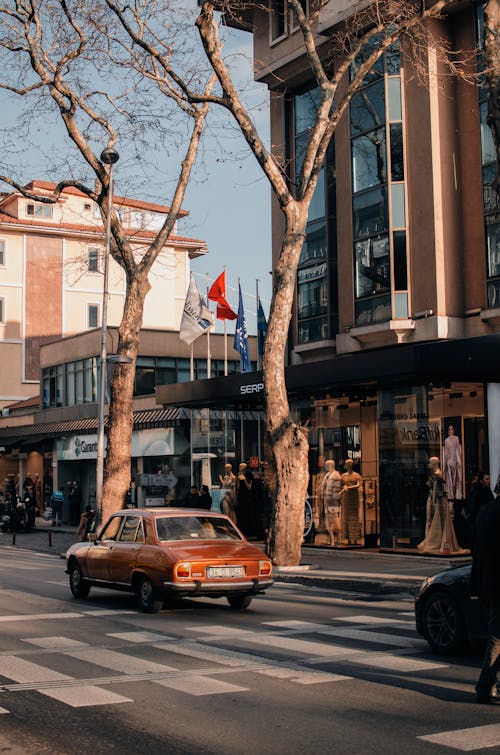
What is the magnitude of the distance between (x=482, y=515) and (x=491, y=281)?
1789cm

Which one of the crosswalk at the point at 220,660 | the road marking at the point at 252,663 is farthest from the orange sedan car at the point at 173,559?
the road marking at the point at 252,663

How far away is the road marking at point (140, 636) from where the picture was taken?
37.1 feet

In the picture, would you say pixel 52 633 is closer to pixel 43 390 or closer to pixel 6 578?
pixel 6 578

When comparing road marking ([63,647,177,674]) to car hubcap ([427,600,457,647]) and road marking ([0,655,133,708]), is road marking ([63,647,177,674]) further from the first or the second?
car hubcap ([427,600,457,647])

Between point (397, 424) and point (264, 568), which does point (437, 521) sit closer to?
point (397, 424)

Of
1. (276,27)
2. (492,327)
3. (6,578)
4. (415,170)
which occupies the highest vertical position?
(276,27)

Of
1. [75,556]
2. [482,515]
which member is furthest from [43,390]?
[482,515]

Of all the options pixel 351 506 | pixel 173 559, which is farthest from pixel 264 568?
pixel 351 506

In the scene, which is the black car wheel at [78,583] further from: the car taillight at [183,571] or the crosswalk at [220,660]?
the crosswalk at [220,660]

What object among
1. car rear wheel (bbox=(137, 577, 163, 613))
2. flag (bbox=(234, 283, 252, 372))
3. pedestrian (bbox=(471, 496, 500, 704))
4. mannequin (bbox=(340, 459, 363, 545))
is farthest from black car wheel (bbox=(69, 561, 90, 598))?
flag (bbox=(234, 283, 252, 372))

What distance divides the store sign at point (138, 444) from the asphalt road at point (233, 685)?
24579mm

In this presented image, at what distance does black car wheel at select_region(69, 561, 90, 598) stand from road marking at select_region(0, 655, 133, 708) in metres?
5.95

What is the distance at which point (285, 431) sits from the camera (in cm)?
2098

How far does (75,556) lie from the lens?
636 inches
